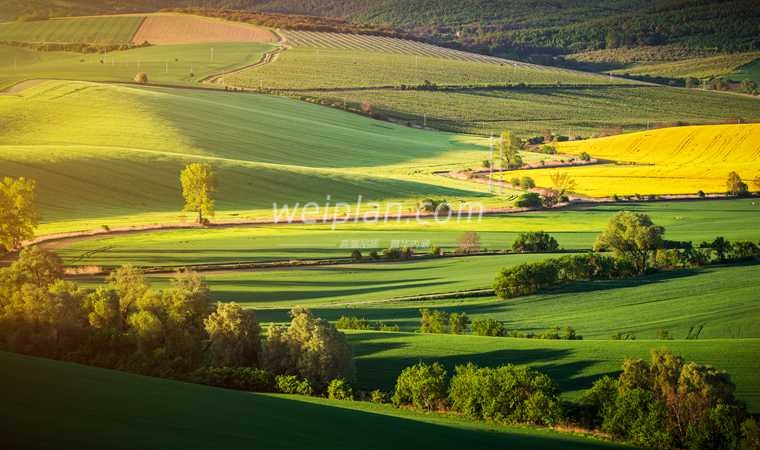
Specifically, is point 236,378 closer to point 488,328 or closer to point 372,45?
point 488,328

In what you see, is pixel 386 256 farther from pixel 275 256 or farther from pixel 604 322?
pixel 604 322

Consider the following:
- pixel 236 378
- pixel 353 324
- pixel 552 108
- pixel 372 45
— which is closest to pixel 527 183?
pixel 353 324

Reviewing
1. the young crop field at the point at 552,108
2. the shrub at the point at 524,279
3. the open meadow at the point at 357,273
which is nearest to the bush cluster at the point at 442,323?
the open meadow at the point at 357,273

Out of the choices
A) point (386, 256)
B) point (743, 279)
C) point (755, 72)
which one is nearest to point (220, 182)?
point (386, 256)

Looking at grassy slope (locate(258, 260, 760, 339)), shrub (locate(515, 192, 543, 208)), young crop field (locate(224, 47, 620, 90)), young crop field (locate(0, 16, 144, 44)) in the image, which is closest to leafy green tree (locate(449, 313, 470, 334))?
grassy slope (locate(258, 260, 760, 339))

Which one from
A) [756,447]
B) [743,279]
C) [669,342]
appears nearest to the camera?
[756,447]

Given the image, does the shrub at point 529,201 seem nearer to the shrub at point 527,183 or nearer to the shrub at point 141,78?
the shrub at point 527,183
